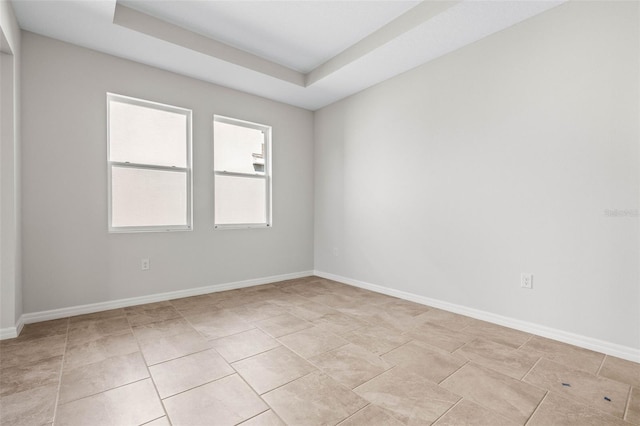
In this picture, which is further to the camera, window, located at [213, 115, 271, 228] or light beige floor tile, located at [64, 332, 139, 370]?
window, located at [213, 115, 271, 228]

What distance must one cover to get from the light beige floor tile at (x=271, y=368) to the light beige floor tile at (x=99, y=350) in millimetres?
916

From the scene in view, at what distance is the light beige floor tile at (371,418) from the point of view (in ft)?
4.77

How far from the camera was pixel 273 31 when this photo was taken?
3.09 m

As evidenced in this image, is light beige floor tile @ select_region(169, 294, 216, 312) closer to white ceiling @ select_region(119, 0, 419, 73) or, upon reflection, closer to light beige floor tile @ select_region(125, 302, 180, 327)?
light beige floor tile @ select_region(125, 302, 180, 327)

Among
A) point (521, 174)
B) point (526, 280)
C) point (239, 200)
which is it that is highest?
point (521, 174)

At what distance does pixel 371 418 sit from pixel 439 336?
4.10ft

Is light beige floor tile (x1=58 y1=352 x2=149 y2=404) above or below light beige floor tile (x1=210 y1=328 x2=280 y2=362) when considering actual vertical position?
above

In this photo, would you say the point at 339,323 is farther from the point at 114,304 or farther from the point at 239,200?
the point at 114,304

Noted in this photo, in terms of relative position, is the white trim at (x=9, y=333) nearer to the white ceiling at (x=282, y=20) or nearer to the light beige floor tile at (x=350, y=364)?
the light beige floor tile at (x=350, y=364)

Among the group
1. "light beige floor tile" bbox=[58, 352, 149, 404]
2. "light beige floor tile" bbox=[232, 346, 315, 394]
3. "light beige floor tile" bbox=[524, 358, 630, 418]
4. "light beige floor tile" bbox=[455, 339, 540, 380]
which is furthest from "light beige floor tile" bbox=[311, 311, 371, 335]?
"light beige floor tile" bbox=[58, 352, 149, 404]

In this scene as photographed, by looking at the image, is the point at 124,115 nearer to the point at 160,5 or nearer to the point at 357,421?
the point at 160,5

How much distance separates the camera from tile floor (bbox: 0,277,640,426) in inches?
60.2

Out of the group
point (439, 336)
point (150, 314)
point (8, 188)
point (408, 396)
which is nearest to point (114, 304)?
point (150, 314)

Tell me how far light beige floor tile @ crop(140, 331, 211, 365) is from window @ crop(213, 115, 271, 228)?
173cm
